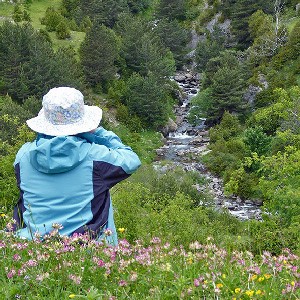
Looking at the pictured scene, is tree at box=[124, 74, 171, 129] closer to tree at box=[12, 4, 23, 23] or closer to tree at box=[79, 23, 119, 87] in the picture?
tree at box=[79, 23, 119, 87]

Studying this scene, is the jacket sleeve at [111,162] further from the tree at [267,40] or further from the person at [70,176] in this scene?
the tree at [267,40]

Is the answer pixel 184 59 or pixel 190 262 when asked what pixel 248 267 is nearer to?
pixel 190 262

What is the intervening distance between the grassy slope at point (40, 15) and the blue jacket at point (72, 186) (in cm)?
4403

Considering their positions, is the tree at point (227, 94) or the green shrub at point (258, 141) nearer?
the green shrub at point (258, 141)

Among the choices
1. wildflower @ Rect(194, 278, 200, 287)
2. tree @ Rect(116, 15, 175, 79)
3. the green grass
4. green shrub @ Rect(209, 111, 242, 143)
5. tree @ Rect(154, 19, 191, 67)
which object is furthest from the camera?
tree @ Rect(154, 19, 191, 67)

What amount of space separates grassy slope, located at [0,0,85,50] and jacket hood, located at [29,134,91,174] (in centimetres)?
4417

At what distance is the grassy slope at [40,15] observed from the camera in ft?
155

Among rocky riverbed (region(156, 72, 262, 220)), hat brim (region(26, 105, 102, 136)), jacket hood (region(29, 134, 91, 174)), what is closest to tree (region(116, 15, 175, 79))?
rocky riverbed (region(156, 72, 262, 220))

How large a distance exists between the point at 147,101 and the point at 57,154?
124 ft

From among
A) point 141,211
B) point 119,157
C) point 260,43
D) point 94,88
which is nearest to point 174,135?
point 94,88

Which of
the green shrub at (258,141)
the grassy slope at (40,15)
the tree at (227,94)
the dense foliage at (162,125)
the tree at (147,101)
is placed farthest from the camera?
the grassy slope at (40,15)

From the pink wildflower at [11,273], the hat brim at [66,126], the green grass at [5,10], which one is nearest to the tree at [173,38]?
the green grass at [5,10]

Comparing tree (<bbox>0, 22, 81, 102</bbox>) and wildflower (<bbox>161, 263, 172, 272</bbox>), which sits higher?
wildflower (<bbox>161, 263, 172, 272</bbox>)

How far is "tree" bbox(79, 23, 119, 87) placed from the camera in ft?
137
